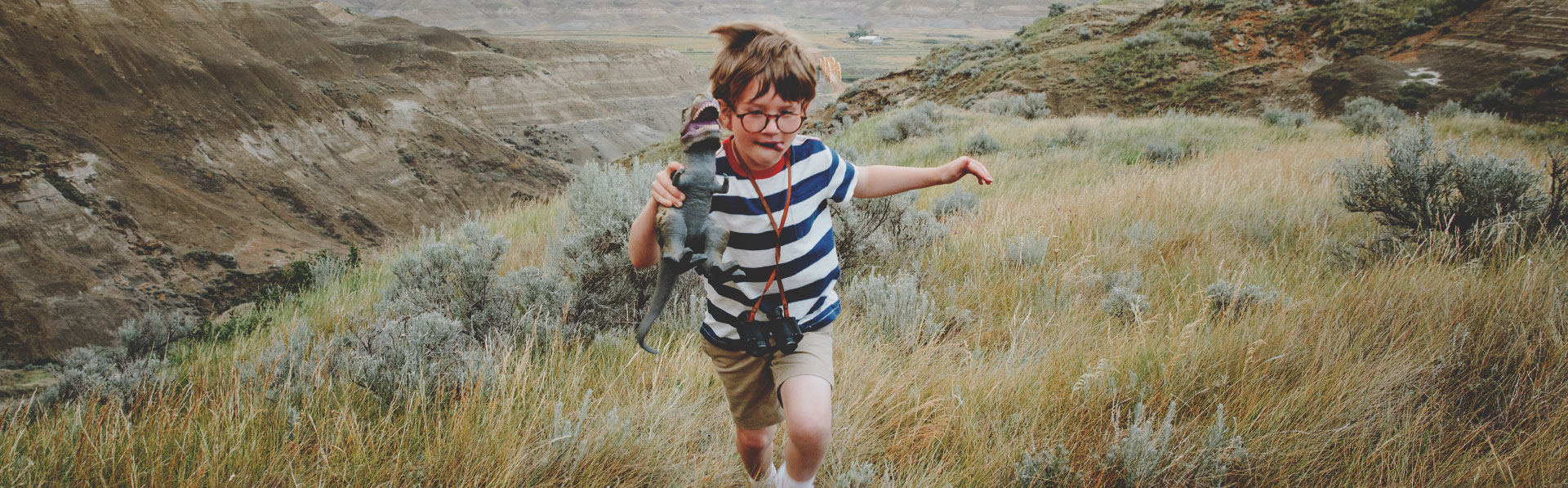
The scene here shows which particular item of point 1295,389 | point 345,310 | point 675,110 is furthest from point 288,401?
point 675,110

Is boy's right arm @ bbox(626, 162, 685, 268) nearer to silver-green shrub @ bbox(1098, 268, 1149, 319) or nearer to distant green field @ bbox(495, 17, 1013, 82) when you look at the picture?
silver-green shrub @ bbox(1098, 268, 1149, 319)

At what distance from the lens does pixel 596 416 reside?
204 cm

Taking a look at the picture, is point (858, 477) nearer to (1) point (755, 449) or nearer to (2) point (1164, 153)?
(1) point (755, 449)

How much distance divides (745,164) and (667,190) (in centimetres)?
36

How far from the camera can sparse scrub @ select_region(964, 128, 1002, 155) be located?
7.69m

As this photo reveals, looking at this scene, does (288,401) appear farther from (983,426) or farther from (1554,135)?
(1554,135)

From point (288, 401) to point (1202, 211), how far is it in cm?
478

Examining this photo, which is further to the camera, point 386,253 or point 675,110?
point 675,110

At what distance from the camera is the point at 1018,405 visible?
2.06 meters

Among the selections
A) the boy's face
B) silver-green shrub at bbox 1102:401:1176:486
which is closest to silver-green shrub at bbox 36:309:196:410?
the boy's face

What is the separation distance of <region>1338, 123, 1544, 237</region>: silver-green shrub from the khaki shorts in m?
3.30

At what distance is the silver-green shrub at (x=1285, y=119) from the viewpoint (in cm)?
841

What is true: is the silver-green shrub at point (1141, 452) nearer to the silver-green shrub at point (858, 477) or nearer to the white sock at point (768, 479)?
the silver-green shrub at point (858, 477)

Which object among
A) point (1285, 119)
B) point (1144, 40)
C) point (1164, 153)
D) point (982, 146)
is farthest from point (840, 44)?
point (1164, 153)
